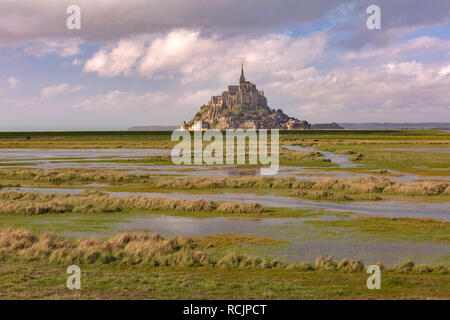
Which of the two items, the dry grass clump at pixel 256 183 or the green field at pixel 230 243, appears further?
the dry grass clump at pixel 256 183

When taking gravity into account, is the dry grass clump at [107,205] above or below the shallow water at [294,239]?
above

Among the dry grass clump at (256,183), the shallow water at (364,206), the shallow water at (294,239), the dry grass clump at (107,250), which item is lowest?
the shallow water at (294,239)

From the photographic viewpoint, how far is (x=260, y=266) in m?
13.5

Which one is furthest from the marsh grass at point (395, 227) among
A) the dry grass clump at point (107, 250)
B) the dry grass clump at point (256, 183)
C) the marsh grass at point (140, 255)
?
the dry grass clump at point (256, 183)

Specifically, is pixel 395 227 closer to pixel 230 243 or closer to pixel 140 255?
pixel 230 243

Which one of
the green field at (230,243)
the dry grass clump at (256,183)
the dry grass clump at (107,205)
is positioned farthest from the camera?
the dry grass clump at (256,183)

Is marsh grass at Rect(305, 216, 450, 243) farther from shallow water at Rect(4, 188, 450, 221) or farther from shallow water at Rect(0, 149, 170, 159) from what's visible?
shallow water at Rect(0, 149, 170, 159)

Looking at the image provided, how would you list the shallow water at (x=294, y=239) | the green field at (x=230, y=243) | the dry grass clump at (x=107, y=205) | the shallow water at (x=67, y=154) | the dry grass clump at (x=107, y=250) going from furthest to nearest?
the shallow water at (x=67, y=154)
the dry grass clump at (x=107, y=205)
the shallow water at (x=294, y=239)
the dry grass clump at (x=107, y=250)
the green field at (x=230, y=243)

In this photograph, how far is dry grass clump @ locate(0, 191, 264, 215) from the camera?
22.9 metres

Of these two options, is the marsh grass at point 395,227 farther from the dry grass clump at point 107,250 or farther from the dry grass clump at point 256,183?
the dry grass clump at point 256,183

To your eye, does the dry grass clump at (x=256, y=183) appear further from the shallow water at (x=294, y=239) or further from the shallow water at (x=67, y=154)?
the shallow water at (x=67, y=154)

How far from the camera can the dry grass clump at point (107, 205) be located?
75.2 feet
